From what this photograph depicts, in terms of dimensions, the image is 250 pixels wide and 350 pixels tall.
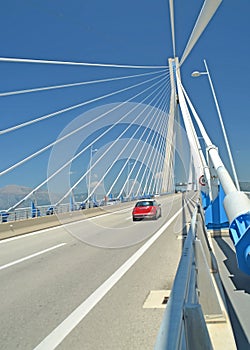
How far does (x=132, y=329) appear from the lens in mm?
4137

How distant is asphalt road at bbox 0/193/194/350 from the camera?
156 inches

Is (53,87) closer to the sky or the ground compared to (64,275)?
closer to the sky

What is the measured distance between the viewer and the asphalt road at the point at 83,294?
3.96 meters

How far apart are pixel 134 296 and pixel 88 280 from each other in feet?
4.90

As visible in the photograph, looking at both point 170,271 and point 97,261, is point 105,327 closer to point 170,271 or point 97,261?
point 170,271

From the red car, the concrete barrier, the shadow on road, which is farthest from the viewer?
the red car

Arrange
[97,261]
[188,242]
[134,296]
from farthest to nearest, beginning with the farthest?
1. [97,261]
2. [134,296]
3. [188,242]

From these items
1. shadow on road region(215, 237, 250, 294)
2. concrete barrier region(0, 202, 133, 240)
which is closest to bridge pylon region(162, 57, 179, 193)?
concrete barrier region(0, 202, 133, 240)

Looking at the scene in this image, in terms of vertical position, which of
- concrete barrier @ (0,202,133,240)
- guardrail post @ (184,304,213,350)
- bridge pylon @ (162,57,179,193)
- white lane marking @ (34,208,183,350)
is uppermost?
bridge pylon @ (162,57,179,193)

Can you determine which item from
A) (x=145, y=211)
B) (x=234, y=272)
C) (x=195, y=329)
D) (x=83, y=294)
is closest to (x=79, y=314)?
(x=83, y=294)

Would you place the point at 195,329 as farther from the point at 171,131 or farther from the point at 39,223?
the point at 171,131

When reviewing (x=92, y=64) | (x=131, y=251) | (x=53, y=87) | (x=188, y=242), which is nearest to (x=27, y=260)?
(x=131, y=251)

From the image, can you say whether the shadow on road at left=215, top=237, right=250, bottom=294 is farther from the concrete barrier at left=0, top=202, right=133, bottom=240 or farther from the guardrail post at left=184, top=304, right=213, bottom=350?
the concrete barrier at left=0, top=202, right=133, bottom=240

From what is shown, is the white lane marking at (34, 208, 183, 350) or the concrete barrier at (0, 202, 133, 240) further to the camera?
the concrete barrier at (0, 202, 133, 240)
